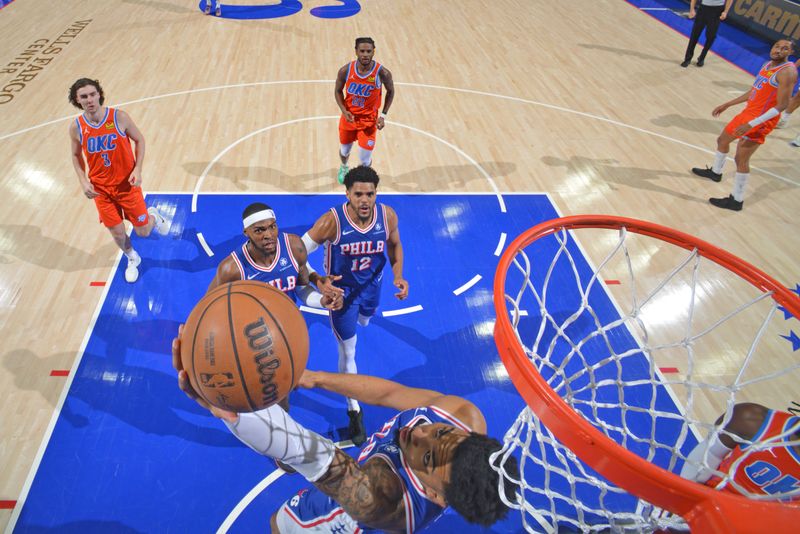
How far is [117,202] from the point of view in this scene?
4684 mm

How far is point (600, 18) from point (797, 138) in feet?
21.0

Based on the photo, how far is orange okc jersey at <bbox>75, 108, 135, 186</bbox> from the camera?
4.41 m

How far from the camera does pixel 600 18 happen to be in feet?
41.5

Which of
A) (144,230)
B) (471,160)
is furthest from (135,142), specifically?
(471,160)

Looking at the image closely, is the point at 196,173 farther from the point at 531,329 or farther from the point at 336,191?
the point at 531,329

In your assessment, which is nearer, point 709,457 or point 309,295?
point 709,457

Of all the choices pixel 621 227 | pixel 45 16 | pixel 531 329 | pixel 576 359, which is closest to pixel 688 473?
pixel 621 227

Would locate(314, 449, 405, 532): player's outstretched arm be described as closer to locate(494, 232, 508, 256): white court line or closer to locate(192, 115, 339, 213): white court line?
locate(494, 232, 508, 256): white court line

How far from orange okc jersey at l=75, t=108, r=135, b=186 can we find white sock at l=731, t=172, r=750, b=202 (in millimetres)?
6876

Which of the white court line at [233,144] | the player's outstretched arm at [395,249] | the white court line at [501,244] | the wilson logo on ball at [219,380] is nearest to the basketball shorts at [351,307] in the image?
the player's outstretched arm at [395,249]

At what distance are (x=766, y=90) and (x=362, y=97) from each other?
4.74 meters

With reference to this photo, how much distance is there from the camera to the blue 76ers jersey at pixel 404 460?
221cm

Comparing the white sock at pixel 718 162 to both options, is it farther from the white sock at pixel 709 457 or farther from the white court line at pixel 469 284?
the white sock at pixel 709 457

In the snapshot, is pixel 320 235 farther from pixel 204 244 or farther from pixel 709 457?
pixel 709 457
